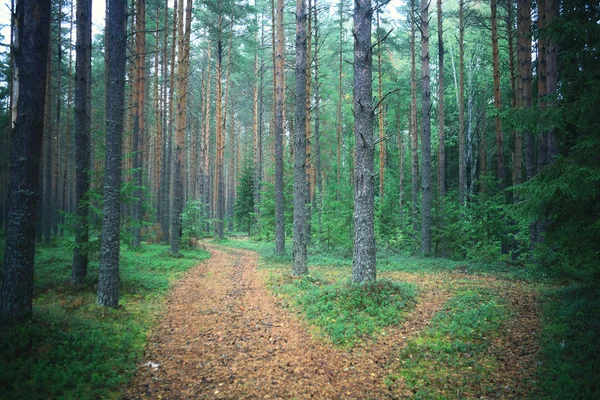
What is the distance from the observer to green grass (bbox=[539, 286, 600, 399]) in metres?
3.66

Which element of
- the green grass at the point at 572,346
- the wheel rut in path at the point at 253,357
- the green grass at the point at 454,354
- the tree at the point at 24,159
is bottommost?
the wheel rut in path at the point at 253,357

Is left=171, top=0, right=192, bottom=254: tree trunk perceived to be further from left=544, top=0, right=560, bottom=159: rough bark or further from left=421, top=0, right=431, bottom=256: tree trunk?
left=544, top=0, right=560, bottom=159: rough bark

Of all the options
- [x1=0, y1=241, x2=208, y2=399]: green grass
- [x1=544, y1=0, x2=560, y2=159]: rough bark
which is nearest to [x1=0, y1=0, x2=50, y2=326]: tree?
[x1=0, y1=241, x2=208, y2=399]: green grass

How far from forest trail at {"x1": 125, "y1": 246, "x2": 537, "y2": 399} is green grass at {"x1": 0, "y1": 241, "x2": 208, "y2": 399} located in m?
0.33

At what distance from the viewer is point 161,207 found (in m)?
24.0

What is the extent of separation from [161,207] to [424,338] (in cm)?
2275

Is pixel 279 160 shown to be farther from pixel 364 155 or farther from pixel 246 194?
pixel 246 194

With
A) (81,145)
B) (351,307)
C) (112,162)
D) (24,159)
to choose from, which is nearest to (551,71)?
(351,307)

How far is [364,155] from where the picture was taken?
25.3 ft

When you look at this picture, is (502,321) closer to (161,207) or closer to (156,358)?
(156,358)

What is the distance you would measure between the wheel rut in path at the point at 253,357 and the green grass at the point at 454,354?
0.97 ft

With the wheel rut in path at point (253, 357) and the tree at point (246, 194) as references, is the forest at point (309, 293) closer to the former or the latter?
the wheel rut in path at point (253, 357)

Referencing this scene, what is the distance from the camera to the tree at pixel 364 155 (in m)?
7.68

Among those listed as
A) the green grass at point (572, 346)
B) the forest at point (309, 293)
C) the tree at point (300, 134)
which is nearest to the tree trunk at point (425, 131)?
the forest at point (309, 293)
